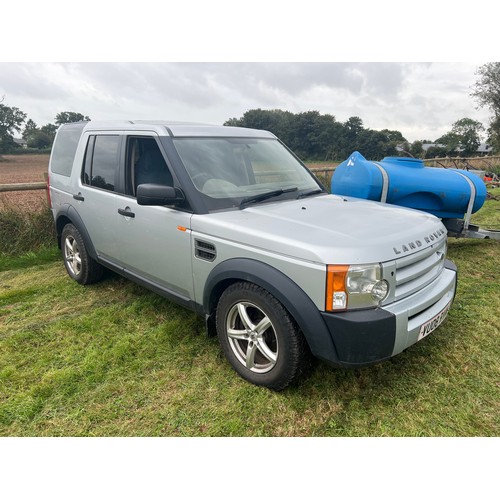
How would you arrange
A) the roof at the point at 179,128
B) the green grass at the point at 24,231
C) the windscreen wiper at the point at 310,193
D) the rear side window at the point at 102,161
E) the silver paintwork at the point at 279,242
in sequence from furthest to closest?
the green grass at the point at 24,231
the rear side window at the point at 102,161
the windscreen wiper at the point at 310,193
the roof at the point at 179,128
the silver paintwork at the point at 279,242

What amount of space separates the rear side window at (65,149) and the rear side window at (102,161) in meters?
0.46

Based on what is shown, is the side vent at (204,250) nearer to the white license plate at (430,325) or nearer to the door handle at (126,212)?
the door handle at (126,212)

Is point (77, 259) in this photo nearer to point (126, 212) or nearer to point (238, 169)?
point (126, 212)

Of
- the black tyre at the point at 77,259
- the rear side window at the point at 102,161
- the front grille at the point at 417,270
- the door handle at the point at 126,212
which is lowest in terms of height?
the black tyre at the point at 77,259

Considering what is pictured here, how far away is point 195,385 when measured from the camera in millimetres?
2836

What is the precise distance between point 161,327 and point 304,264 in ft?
6.46

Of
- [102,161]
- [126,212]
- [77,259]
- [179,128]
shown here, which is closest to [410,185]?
[179,128]

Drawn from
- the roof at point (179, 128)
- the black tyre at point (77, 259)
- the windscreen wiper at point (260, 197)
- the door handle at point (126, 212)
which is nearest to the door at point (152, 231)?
the door handle at point (126, 212)

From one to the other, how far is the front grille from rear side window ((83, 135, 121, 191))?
2.83 m

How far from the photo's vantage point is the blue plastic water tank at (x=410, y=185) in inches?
213

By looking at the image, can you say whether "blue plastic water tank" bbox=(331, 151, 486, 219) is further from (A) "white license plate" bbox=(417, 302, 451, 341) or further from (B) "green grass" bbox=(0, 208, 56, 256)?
(B) "green grass" bbox=(0, 208, 56, 256)

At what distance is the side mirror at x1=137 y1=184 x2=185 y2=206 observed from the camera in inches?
109

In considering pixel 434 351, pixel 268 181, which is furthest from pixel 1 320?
pixel 434 351

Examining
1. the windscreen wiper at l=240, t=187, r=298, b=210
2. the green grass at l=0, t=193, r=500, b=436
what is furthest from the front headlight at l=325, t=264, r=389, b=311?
the windscreen wiper at l=240, t=187, r=298, b=210
